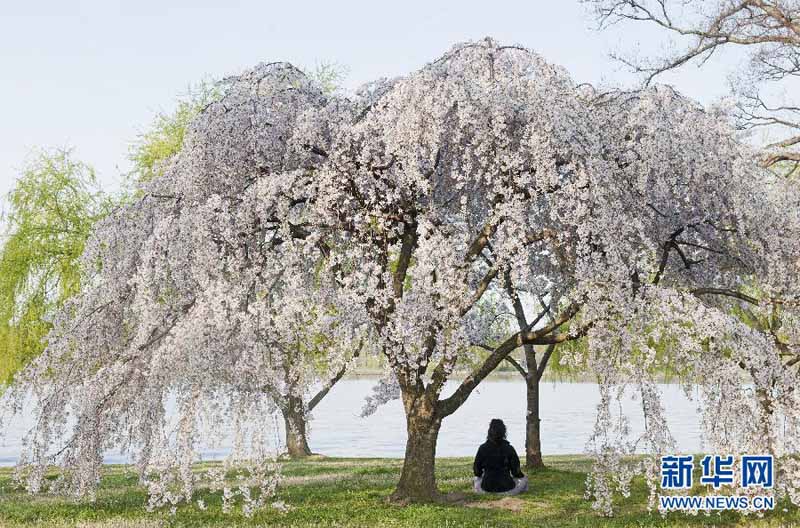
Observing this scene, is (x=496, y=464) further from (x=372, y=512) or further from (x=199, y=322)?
(x=199, y=322)

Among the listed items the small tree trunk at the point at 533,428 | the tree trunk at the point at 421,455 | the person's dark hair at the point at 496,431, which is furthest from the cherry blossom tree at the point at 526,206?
the small tree trunk at the point at 533,428

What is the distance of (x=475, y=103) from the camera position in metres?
12.4

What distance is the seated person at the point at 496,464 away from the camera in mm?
14312

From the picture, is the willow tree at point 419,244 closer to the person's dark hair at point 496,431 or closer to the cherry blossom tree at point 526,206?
the cherry blossom tree at point 526,206

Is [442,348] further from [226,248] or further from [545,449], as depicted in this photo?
[545,449]

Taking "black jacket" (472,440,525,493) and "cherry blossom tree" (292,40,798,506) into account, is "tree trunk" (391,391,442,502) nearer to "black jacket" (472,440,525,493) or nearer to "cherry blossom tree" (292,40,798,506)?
"cherry blossom tree" (292,40,798,506)

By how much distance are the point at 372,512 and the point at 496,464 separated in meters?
2.75

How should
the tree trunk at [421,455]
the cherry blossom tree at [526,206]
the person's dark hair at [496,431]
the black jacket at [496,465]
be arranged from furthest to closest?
the black jacket at [496,465] < the person's dark hair at [496,431] < the tree trunk at [421,455] < the cherry blossom tree at [526,206]

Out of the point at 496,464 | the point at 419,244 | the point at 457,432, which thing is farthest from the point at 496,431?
the point at 457,432

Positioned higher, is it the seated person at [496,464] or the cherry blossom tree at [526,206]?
the cherry blossom tree at [526,206]

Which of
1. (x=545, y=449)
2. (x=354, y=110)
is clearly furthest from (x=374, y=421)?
(x=354, y=110)

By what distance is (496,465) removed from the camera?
47.3ft

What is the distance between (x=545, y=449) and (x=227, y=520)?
2641 cm

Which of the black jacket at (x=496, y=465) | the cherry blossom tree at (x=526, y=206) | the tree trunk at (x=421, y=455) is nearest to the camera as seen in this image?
the cherry blossom tree at (x=526, y=206)
